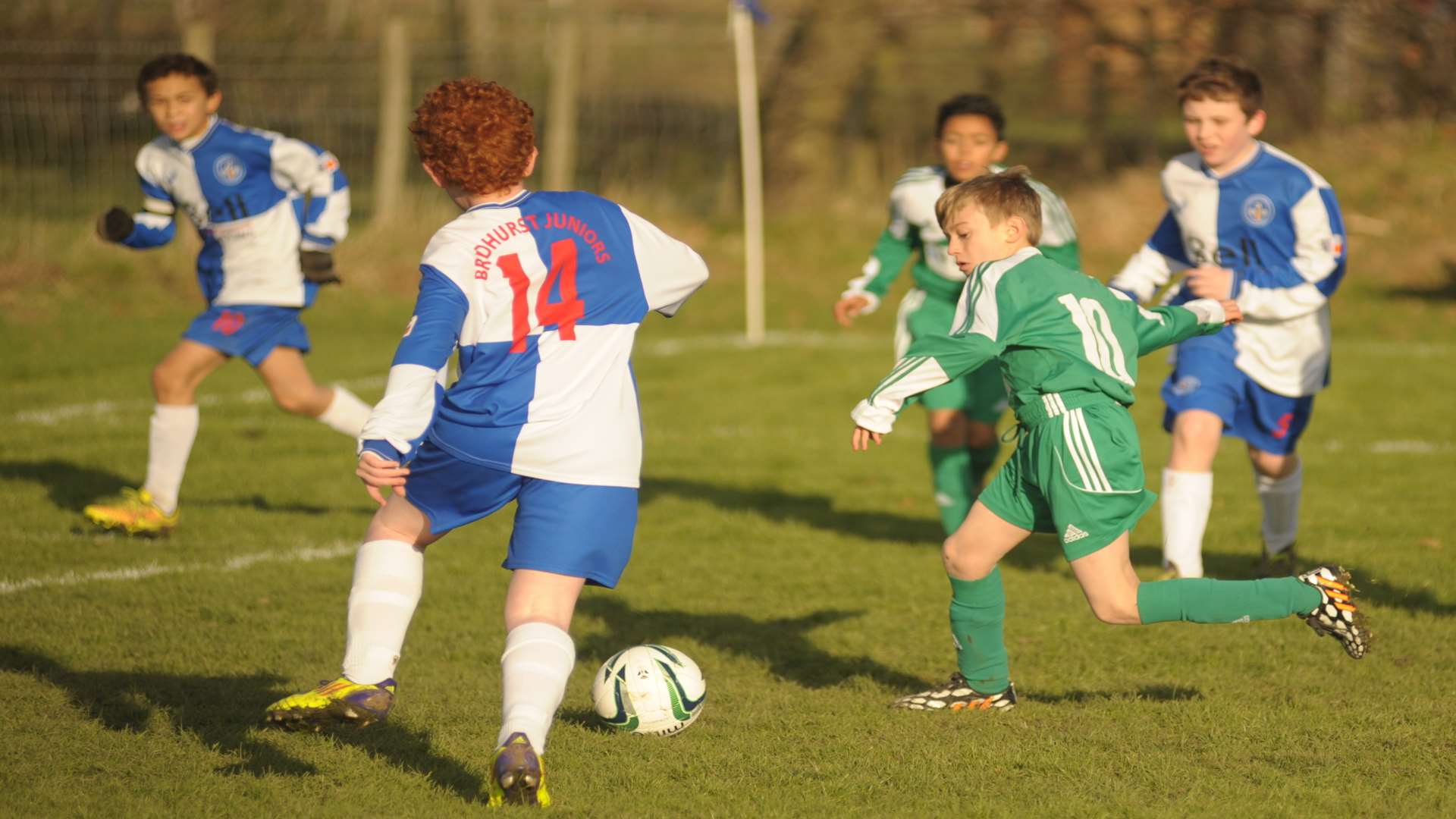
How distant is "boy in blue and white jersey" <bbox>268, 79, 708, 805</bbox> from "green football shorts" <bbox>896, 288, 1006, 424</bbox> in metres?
3.00

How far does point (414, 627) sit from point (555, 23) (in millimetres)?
13105

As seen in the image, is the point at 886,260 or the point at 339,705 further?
the point at 886,260

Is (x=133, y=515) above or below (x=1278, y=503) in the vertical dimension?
below

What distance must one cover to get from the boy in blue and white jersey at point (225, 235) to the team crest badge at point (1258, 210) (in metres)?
4.16

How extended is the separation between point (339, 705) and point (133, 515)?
12.3 ft

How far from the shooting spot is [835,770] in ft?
14.2

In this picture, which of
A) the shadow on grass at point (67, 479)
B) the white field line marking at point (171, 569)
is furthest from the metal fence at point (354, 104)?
the white field line marking at point (171, 569)

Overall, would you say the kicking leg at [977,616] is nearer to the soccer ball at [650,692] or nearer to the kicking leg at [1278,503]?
the soccer ball at [650,692]

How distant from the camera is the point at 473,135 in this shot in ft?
12.8

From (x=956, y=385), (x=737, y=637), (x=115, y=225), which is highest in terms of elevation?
(x=115, y=225)

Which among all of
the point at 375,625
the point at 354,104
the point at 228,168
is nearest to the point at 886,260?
the point at 228,168

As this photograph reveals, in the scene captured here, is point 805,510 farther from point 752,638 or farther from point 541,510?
point 541,510

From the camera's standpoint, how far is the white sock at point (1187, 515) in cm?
631

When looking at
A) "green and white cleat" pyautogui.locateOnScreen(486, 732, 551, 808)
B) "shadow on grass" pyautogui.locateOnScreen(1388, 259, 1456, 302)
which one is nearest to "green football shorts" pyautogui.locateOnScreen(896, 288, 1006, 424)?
"green and white cleat" pyautogui.locateOnScreen(486, 732, 551, 808)
